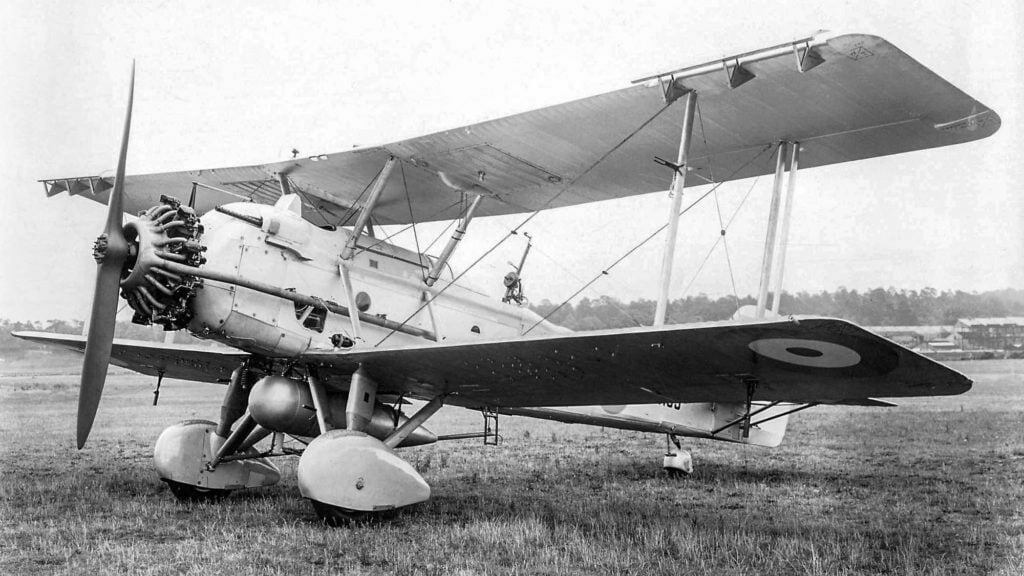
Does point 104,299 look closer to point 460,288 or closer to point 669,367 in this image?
point 460,288

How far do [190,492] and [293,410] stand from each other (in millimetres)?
1723

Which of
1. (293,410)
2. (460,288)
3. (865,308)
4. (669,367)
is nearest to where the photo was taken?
(669,367)

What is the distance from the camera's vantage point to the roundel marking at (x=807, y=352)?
15.6 ft

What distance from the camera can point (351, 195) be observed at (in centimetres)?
907

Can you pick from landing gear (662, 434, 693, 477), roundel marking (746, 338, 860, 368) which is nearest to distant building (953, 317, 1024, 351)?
landing gear (662, 434, 693, 477)

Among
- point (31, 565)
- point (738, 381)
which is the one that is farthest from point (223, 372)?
point (738, 381)

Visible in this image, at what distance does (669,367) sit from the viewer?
576 centimetres

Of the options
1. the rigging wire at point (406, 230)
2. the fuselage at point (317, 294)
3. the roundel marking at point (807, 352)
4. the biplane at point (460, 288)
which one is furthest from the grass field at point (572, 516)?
the rigging wire at point (406, 230)

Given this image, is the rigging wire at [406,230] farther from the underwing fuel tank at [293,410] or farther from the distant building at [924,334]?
the distant building at [924,334]

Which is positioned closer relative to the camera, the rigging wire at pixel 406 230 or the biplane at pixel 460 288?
the biplane at pixel 460 288

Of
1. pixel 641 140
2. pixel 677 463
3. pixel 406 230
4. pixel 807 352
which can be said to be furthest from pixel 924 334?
pixel 807 352

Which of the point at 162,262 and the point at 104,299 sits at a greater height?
the point at 162,262

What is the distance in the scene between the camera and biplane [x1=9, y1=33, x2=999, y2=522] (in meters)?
5.66

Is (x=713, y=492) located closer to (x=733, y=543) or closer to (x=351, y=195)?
(x=733, y=543)
